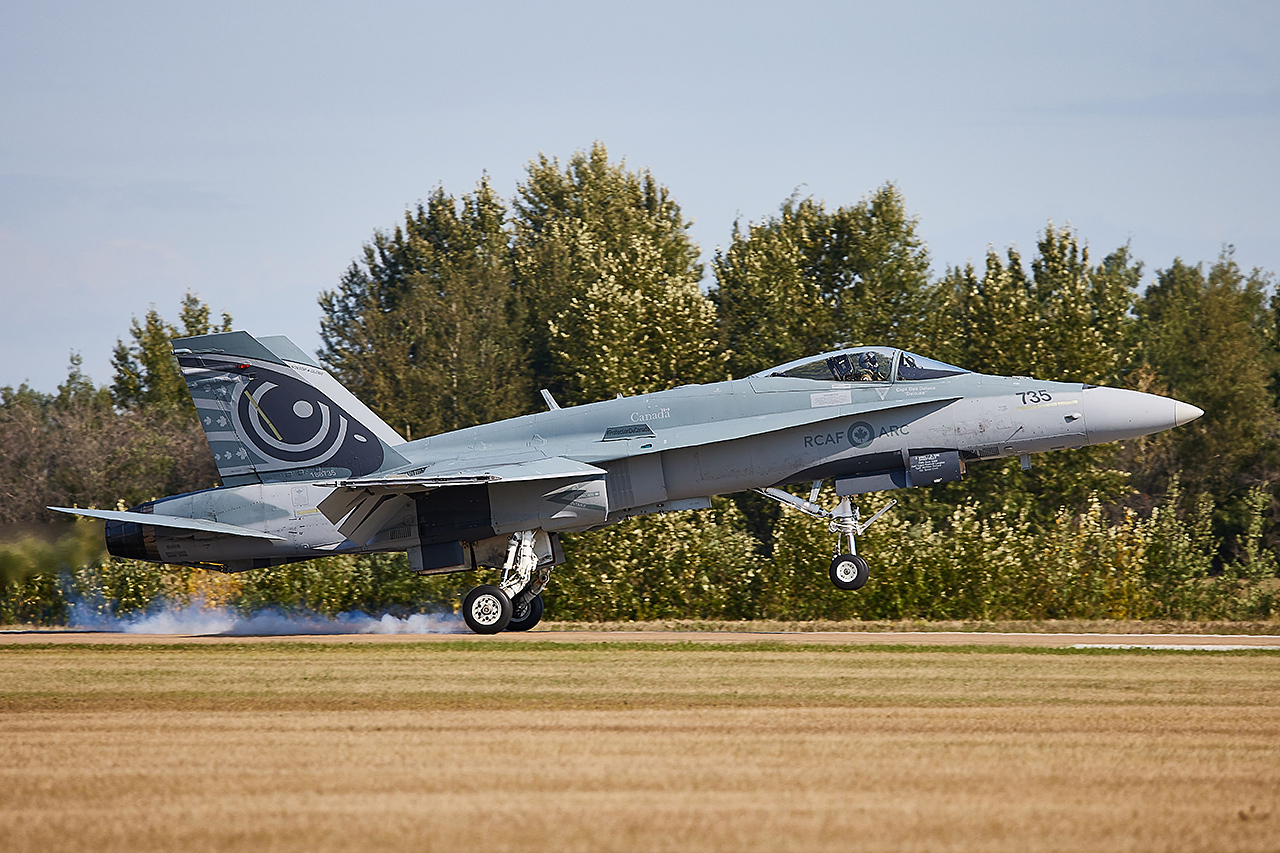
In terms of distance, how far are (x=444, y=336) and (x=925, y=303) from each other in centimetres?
1597

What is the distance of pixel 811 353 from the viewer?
40.5 metres

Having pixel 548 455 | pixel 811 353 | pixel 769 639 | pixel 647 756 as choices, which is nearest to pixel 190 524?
pixel 548 455

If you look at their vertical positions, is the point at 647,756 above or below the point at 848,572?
below

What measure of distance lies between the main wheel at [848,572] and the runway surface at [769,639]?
2.60 feet

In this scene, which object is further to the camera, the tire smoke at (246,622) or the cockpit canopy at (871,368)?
the tire smoke at (246,622)

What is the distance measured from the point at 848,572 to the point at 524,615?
16.7 feet

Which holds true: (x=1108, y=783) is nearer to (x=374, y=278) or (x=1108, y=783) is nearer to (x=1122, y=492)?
(x=1122, y=492)

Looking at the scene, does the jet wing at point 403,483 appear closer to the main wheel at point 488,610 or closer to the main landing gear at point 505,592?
the main landing gear at point 505,592

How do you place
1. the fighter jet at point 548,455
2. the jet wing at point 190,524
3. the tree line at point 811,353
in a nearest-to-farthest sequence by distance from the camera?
1. the fighter jet at point 548,455
2. the jet wing at point 190,524
3. the tree line at point 811,353

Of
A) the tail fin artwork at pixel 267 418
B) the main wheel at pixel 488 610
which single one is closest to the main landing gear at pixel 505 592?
the main wheel at pixel 488 610

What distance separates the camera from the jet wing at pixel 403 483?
17.5m

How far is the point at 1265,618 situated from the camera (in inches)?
939

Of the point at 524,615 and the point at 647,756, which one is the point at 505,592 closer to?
the point at 524,615

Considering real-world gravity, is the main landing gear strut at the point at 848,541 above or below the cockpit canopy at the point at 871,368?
below
